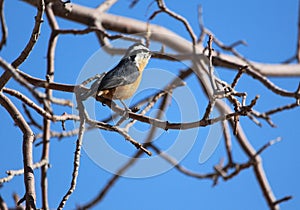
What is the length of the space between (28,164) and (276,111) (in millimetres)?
1322

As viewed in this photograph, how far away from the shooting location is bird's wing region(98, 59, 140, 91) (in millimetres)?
2490

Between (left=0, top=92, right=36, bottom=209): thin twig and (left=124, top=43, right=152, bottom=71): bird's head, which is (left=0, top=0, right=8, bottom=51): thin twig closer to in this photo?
(left=0, top=92, right=36, bottom=209): thin twig

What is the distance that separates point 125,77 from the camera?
103 inches

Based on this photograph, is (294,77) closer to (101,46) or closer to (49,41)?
(101,46)

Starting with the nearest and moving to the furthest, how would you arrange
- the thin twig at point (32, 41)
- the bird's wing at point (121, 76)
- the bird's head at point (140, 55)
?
1. the thin twig at point (32, 41)
2. the bird's wing at point (121, 76)
3. the bird's head at point (140, 55)

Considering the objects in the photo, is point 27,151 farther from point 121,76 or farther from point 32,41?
point 121,76

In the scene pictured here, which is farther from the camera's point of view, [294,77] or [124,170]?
[294,77]

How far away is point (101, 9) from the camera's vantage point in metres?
3.73

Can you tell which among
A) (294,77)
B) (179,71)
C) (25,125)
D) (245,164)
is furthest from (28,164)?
(294,77)

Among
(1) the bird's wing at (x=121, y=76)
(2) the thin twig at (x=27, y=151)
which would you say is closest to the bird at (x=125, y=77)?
(1) the bird's wing at (x=121, y=76)

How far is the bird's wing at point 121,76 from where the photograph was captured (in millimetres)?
2490

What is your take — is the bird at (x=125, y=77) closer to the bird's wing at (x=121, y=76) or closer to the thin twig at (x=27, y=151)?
the bird's wing at (x=121, y=76)

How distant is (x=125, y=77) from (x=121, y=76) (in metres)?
0.02

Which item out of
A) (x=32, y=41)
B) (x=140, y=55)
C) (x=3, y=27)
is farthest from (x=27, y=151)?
(x=140, y=55)
